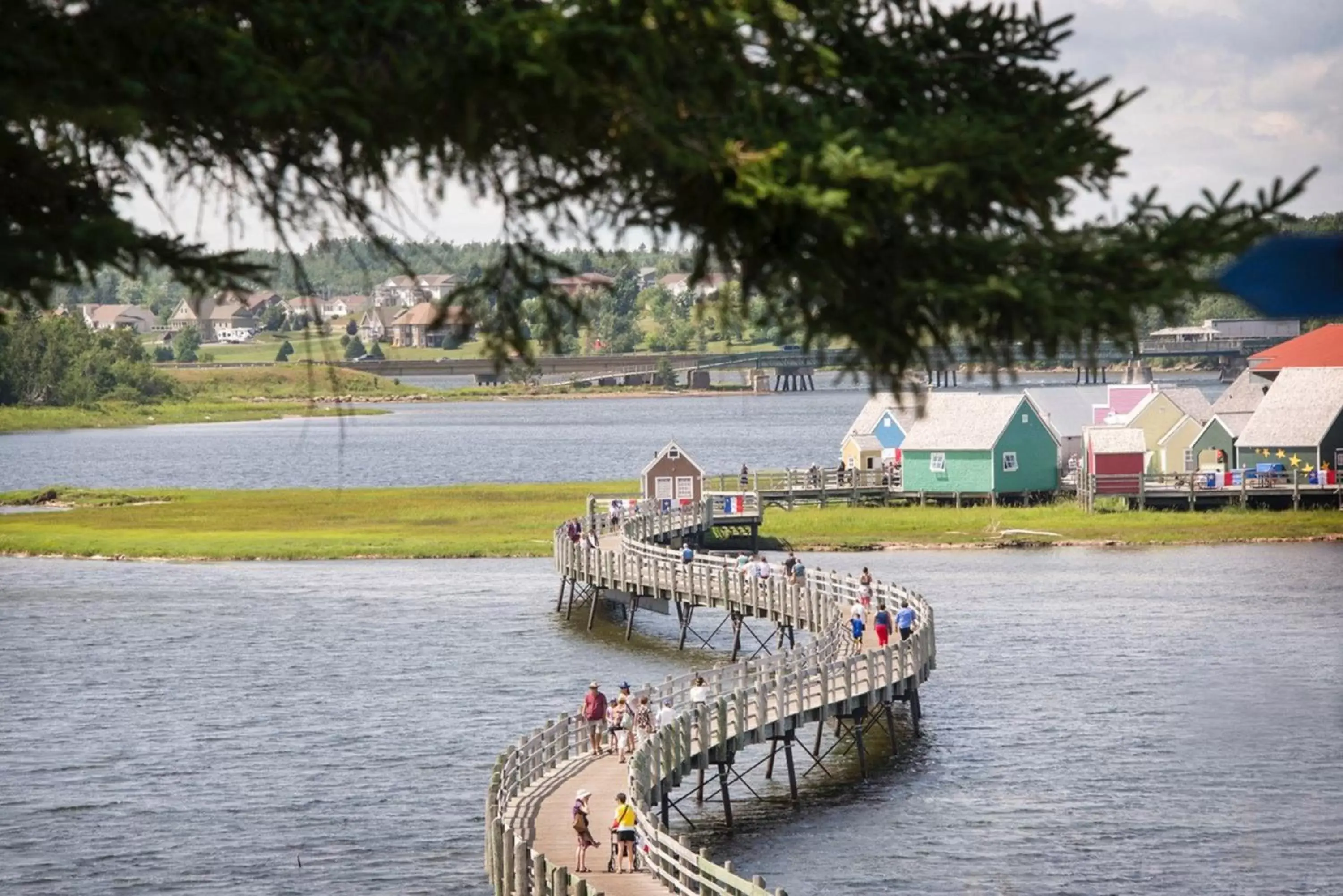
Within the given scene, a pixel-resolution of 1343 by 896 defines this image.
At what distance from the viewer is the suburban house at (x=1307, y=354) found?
106 metres

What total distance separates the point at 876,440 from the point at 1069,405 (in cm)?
1022

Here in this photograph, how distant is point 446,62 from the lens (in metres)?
11.7

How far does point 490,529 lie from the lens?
9369 cm

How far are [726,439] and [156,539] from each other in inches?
3973

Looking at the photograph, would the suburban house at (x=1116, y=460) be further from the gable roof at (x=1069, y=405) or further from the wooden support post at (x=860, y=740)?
the wooden support post at (x=860, y=740)

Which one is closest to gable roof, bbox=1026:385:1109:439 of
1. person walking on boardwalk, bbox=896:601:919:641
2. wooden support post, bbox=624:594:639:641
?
wooden support post, bbox=624:594:639:641

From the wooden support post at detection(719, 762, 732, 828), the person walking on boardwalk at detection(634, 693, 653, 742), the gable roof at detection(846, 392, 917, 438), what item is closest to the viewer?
the person walking on boardwalk at detection(634, 693, 653, 742)

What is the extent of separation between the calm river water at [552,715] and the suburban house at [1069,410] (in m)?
25.0

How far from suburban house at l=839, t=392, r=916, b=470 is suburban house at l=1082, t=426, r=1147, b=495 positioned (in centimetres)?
1051

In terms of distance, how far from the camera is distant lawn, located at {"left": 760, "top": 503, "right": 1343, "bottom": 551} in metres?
87.6

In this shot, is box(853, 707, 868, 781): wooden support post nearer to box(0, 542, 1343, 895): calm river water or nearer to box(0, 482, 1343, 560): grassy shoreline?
box(0, 542, 1343, 895): calm river water

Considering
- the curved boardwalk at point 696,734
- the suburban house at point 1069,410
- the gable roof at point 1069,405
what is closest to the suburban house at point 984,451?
the suburban house at point 1069,410

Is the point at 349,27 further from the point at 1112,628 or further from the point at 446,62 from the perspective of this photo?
the point at 1112,628

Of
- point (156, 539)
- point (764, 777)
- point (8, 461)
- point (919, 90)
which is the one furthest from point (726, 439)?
point (919, 90)
